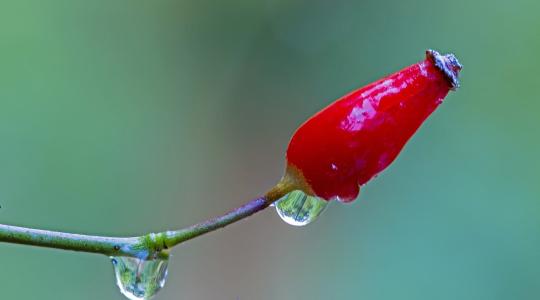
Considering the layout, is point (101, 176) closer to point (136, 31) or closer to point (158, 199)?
point (158, 199)

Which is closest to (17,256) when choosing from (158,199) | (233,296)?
(158,199)

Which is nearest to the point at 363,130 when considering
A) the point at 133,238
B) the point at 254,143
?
the point at 133,238

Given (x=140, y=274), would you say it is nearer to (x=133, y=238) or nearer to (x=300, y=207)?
(x=133, y=238)

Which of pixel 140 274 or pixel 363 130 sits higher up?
pixel 363 130

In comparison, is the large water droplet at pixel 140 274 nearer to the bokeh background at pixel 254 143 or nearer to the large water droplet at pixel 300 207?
the large water droplet at pixel 300 207

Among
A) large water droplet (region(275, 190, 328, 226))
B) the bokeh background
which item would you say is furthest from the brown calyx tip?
the bokeh background

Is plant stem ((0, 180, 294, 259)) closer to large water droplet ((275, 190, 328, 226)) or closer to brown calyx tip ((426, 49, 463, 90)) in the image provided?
large water droplet ((275, 190, 328, 226))

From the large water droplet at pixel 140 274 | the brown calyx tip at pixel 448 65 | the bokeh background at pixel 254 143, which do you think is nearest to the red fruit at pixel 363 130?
the brown calyx tip at pixel 448 65
